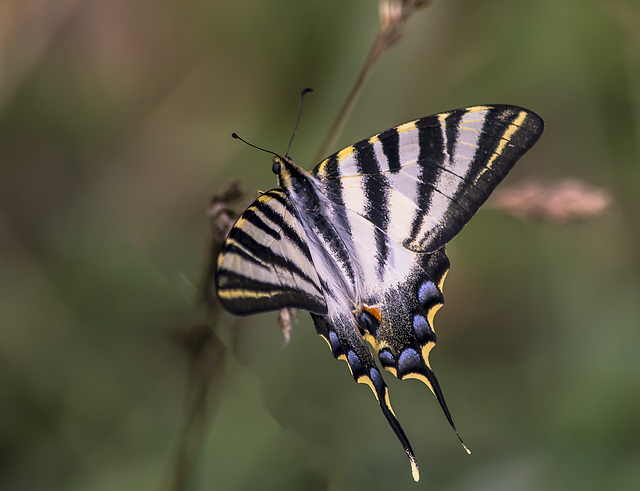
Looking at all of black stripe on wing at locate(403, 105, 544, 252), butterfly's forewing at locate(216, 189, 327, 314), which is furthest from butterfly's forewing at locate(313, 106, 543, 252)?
butterfly's forewing at locate(216, 189, 327, 314)

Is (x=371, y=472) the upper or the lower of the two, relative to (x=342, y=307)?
lower

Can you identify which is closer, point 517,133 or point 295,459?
point 517,133

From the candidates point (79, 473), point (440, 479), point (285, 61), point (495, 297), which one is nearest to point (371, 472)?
point (440, 479)

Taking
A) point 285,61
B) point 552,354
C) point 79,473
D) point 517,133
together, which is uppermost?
point 285,61

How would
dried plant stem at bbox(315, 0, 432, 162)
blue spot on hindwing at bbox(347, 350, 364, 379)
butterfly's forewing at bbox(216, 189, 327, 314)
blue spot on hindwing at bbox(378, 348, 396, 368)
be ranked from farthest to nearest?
1. blue spot on hindwing at bbox(378, 348, 396, 368)
2. blue spot on hindwing at bbox(347, 350, 364, 379)
3. dried plant stem at bbox(315, 0, 432, 162)
4. butterfly's forewing at bbox(216, 189, 327, 314)

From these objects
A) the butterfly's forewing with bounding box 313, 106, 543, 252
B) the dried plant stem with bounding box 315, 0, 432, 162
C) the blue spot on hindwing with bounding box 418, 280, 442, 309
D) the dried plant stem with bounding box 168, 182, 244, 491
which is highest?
the dried plant stem with bounding box 315, 0, 432, 162

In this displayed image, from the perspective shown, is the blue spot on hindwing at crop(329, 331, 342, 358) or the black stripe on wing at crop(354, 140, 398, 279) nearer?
the blue spot on hindwing at crop(329, 331, 342, 358)

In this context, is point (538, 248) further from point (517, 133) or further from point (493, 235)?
point (517, 133)

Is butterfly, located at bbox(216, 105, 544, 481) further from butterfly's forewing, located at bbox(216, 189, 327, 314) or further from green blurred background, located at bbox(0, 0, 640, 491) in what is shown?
green blurred background, located at bbox(0, 0, 640, 491)
